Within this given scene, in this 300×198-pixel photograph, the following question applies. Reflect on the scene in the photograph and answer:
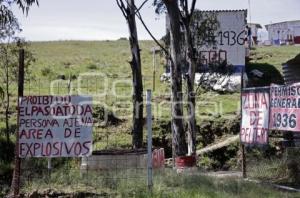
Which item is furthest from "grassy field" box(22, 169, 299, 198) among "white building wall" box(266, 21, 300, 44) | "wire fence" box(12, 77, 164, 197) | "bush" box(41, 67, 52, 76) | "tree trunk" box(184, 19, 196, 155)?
"white building wall" box(266, 21, 300, 44)

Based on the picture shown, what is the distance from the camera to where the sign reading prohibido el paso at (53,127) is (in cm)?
977

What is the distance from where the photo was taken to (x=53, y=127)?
981 cm

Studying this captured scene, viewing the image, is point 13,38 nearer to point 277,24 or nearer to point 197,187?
point 197,187

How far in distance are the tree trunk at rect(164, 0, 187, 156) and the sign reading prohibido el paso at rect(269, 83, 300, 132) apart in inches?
237

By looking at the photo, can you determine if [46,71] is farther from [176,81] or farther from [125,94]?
[176,81]

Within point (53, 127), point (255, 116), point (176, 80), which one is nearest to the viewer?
point (53, 127)

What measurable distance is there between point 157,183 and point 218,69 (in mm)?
10883

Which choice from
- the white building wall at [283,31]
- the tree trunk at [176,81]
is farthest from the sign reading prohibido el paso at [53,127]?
the white building wall at [283,31]

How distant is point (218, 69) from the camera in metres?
20.7

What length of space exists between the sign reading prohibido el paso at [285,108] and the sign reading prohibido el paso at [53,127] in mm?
3909

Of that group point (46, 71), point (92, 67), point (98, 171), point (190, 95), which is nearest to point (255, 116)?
point (98, 171)

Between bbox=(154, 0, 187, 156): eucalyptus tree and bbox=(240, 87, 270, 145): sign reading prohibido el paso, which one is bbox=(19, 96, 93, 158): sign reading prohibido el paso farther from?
bbox=(154, 0, 187, 156): eucalyptus tree

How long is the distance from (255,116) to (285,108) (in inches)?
43.3

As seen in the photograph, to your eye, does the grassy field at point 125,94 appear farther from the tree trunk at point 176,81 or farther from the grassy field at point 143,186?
the tree trunk at point 176,81
